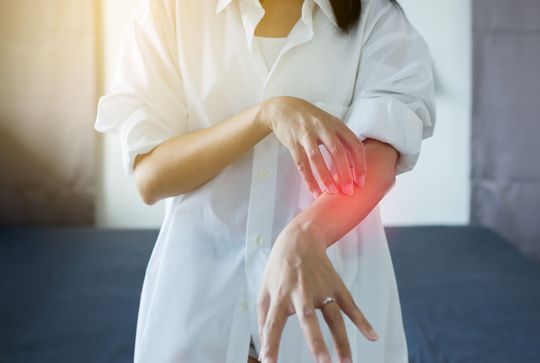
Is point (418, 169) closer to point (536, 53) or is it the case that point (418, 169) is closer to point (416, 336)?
point (536, 53)

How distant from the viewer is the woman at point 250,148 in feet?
3.33

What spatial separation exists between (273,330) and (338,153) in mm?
226

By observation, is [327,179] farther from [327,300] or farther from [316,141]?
[327,300]

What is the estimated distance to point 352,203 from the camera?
0.92 m

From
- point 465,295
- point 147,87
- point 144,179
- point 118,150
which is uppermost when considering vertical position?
point 147,87

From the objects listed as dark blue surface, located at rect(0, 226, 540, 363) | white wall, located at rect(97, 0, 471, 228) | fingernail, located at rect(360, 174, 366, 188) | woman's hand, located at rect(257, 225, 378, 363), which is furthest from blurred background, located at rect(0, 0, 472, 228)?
woman's hand, located at rect(257, 225, 378, 363)

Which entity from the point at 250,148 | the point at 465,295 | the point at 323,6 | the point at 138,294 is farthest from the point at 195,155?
the point at 465,295

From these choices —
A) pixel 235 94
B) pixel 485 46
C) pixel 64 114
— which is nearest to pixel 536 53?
pixel 485 46

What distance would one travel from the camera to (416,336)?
6.83 ft

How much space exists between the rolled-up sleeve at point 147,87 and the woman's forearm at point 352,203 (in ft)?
0.83

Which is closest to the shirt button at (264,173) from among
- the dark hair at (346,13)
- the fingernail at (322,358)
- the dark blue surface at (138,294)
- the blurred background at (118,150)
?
the dark hair at (346,13)

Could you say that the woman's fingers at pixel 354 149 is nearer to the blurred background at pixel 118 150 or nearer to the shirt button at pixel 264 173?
the shirt button at pixel 264 173

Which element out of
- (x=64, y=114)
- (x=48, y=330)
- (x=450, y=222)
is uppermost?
(x=64, y=114)

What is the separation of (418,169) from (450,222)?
11.5 inches
